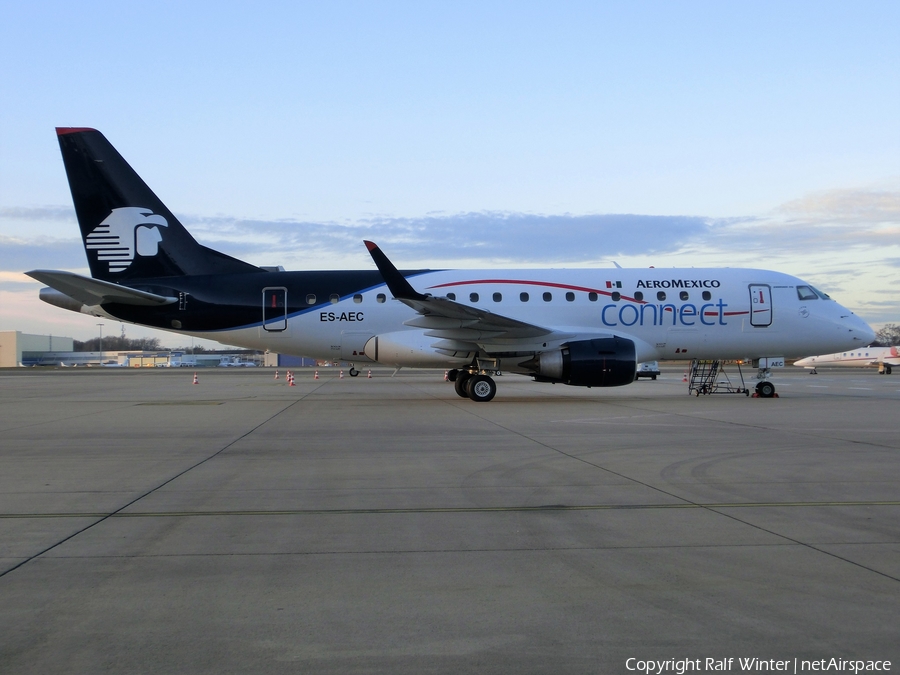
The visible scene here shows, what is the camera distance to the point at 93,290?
18766 mm

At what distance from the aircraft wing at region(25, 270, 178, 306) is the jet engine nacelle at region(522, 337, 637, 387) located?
10.4 meters

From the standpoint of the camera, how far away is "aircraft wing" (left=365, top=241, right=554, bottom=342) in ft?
57.3

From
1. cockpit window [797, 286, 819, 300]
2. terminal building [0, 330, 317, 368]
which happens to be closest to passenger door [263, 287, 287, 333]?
cockpit window [797, 286, 819, 300]

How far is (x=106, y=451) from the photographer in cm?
1047

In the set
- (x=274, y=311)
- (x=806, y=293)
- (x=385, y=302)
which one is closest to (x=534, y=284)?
(x=385, y=302)

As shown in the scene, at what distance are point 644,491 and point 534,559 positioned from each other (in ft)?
8.77

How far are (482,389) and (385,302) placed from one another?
3637 millimetres

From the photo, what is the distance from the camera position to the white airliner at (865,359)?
55688mm

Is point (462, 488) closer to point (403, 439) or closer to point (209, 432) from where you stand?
point (403, 439)

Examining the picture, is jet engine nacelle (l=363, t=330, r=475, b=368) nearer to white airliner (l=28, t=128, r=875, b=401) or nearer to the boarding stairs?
white airliner (l=28, t=128, r=875, b=401)

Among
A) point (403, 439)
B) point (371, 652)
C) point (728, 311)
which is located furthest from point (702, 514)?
point (728, 311)

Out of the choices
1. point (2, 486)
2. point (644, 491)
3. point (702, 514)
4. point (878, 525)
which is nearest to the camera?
point (878, 525)

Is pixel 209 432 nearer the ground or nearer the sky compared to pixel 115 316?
nearer the ground

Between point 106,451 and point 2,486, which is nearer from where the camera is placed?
point 2,486
